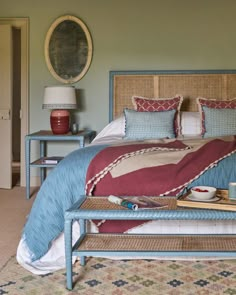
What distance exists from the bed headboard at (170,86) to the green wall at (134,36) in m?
0.09

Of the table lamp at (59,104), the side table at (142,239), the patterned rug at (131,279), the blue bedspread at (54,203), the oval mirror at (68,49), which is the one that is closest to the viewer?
the side table at (142,239)

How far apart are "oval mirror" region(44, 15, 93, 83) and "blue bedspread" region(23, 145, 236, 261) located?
260 centimetres

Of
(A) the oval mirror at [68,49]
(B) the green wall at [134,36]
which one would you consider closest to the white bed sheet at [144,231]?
(B) the green wall at [134,36]

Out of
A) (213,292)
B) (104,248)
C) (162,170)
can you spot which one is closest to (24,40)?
(162,170)

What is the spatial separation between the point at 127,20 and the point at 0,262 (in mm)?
3425

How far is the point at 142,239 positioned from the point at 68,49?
10.9 ft

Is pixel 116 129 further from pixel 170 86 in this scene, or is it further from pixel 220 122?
pixel 220 122

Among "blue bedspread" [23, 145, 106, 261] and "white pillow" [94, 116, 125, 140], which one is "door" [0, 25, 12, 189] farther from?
"blue bedspread" [23, 145, 106, 261]

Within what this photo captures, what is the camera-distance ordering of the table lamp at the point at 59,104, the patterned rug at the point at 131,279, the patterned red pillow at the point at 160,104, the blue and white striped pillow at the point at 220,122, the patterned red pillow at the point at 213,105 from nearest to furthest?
the patterned rug at the point at 131,279 → the blue and white striped pillow at the point at 220,122 → the patterned red pillow at the point at 213,105 → the patterned red pillow at the point at 160,104 → the table lamp at the point at 59,104

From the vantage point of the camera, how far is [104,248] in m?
2.33

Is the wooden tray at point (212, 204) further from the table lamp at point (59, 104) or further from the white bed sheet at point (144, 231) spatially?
the table lamp at point (59, 104)

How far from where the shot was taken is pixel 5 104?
16.8 feet

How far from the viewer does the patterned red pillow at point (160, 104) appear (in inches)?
178

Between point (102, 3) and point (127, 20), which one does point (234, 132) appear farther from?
point (102, 3)
